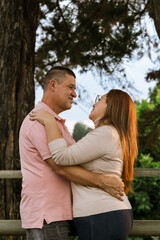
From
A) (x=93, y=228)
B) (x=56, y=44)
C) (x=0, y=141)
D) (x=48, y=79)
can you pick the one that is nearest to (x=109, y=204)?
(x=93, y=228)

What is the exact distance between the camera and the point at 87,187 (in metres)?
1.99

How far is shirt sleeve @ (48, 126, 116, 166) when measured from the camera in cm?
189

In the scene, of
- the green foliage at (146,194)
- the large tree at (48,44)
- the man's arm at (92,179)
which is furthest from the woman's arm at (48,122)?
the green foliage at (146,194)

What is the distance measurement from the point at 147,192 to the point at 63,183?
11.8m

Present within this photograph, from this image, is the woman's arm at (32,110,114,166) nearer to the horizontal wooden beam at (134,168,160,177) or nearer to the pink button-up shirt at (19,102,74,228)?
the pink button-up shirt at (19,102,74,228)

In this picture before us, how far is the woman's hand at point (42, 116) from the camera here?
205cm

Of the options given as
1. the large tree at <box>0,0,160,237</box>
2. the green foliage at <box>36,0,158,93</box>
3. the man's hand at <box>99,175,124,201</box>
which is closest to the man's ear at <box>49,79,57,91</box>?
the man's hand at <box>99,175,124,201</box>

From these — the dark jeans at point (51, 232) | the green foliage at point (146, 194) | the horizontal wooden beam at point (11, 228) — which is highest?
the dark jeans at point (51, 232)

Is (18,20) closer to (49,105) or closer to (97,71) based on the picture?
(49,105)

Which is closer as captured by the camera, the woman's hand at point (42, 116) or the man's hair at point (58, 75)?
the woman's hand at point (42, 116)

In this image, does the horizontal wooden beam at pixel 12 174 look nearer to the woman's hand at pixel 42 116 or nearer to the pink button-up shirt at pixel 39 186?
the pink button-up shirt at pixel 39 186

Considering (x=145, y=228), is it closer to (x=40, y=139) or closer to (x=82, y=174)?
(x=82, y=174)

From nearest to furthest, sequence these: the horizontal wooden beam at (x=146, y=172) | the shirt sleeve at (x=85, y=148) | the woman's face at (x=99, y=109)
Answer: the shirt sleeve at (x=85, y=148) → the woman's face at (x=99, y=109) → the horizontal wooden beam at (x=146, y=172)

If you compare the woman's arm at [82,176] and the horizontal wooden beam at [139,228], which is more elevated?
the woman's arm at [82,176]
